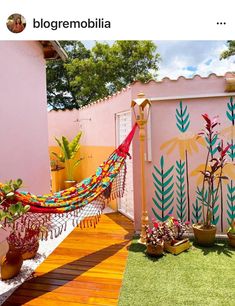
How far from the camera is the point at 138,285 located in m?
3.28

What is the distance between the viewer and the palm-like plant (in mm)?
8560

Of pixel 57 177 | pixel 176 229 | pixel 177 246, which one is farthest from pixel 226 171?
pixel 57 177

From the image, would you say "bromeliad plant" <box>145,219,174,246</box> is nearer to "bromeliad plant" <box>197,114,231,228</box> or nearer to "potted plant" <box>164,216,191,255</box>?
"potted plant" <box>164,216,191,255</box>

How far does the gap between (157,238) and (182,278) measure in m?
0.75

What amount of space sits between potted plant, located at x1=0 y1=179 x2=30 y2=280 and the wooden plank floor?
10.9 inches

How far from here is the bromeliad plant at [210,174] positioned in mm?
4379

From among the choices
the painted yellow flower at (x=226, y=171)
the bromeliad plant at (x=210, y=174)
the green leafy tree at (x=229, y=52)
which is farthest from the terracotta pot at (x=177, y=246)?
the green leafy tree at (x=229, y=52)

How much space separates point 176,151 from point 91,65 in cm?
1157

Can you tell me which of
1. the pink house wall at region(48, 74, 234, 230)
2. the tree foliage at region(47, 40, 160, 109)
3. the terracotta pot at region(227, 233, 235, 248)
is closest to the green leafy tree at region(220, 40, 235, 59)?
the tree foliage at region(47, 40, 160, 109)

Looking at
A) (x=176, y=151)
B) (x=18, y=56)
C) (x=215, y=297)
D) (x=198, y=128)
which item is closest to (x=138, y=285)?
(x=215, y=297)

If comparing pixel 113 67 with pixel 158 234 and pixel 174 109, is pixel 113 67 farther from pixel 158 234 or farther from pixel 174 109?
pixel 158 234

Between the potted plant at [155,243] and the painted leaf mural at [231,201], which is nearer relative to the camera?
the potted plant at [155,243]
